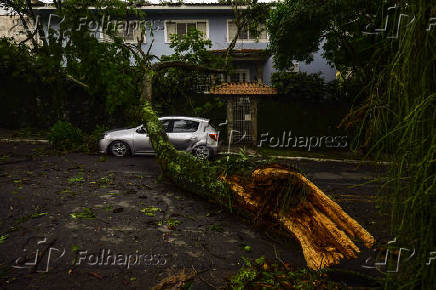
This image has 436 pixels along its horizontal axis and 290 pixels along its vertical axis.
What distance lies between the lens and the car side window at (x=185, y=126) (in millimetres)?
10218

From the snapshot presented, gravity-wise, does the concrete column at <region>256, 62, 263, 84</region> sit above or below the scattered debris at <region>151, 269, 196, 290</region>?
above

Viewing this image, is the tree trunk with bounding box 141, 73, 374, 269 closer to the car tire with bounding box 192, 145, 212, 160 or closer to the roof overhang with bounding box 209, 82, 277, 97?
the car tire with bounding box 192, 145, 212, 160

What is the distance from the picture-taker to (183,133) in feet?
33.2

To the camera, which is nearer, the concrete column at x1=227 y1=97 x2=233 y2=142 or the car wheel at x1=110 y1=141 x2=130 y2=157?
the car wheel at x1=110 y1=141 x2=130 y2=157

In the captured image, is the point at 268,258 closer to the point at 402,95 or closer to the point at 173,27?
the point at 402,95

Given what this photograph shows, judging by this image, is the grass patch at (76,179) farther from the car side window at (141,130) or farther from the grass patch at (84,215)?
the car side window at (141,130)

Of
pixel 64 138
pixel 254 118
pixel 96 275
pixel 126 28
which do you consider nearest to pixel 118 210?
pixel 96 275

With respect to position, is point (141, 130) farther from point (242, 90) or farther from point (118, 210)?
point (242, 90)

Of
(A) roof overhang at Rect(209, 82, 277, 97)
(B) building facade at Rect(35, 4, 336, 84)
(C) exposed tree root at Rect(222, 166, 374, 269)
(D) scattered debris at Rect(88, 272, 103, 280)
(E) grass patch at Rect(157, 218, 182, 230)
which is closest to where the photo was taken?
(D) scattered debris at Rect(88, 272, 103, 280)

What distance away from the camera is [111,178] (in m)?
7.12

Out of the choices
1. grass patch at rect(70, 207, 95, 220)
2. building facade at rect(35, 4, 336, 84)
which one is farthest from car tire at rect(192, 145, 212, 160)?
building facade at rect(35, 4, 336, 84)

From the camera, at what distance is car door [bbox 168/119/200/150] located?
10023 millimetres

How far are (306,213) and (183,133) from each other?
278 inches

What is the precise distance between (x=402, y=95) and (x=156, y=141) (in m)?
7.07
